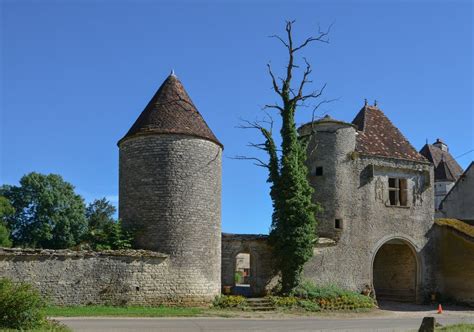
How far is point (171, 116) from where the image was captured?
911 inches

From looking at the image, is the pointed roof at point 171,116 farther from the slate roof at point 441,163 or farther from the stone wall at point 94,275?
the slate roof at point 441,163

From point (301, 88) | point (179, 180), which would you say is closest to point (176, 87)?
point (179, 180)

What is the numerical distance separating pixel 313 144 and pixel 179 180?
30.3 ft

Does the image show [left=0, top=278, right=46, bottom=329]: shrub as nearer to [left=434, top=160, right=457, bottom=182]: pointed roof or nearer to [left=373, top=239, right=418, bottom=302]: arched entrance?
[left=373, top=239, right=418, bottom=302]: arched entrance

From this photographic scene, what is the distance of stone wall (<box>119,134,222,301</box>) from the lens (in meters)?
21.9

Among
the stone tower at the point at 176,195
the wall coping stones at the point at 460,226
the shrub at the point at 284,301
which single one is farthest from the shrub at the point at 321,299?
the wall coping stones at the point at 460,226

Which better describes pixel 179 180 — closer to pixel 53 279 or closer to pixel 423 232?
pixel 53 279

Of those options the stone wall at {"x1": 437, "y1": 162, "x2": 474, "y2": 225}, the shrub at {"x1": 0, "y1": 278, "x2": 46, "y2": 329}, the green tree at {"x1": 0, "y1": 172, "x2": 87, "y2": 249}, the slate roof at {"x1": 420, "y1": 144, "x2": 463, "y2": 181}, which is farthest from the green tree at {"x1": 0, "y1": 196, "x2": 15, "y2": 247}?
the slate roof at {"x1": 420, "y1": 144, "x2": 463, "y2": 181}

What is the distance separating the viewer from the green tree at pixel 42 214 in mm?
43469

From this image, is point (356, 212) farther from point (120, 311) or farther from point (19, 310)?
point (19, 310)

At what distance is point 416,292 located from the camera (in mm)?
30078

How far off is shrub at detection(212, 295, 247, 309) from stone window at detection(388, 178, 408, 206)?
38.8 ft

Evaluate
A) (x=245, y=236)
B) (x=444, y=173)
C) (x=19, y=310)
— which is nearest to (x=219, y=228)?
(x=245, y=236)

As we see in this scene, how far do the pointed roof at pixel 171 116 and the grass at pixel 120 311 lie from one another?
272 inches
